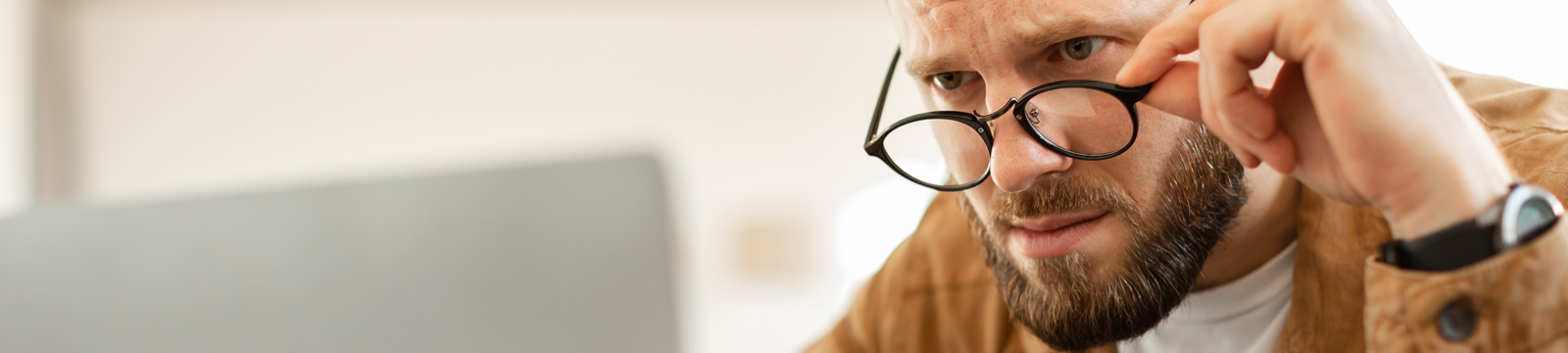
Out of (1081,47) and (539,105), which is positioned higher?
(1081,47)

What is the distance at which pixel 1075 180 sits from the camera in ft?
2.48

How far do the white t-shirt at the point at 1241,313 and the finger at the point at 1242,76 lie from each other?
0.35 meters

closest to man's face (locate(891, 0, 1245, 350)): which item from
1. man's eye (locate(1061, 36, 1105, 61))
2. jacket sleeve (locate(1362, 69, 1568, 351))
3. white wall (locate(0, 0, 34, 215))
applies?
man's eye (locate(1061, 36, 1105, 61))

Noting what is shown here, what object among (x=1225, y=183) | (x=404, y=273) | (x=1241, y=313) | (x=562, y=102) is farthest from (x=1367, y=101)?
(x=562, y=102)

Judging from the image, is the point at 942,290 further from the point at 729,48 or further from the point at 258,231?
the point at 729,48

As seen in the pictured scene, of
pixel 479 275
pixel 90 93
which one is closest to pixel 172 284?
pixel 479 275

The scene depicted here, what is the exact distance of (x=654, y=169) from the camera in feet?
2.64

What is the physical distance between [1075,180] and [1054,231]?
0.06 meters

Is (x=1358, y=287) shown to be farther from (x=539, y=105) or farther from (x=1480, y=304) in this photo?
(x=539, y=105)

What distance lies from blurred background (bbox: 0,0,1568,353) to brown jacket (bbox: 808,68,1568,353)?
1.72m

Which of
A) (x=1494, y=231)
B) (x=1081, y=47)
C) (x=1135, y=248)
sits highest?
(x=1081, y=47)

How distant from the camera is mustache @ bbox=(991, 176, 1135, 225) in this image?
757 millimetres

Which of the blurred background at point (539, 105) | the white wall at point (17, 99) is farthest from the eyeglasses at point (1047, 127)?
the white wall at point (17, 99)

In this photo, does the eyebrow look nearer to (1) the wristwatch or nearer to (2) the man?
(2) the man
